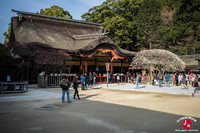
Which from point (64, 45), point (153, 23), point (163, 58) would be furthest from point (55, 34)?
point (153, 23)

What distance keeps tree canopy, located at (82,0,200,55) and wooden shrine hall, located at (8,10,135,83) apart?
9469 millimetres

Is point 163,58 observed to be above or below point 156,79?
above

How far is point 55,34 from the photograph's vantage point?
3294cm

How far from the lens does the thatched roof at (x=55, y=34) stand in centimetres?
2833

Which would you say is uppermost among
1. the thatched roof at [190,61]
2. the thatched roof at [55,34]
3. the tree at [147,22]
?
the tree at [147,22]

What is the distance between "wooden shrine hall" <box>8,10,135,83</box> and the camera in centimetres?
2562

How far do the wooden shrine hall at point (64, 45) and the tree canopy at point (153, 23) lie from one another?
9469 millimetres

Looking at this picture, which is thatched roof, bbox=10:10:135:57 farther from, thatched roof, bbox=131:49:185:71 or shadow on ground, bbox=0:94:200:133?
shadow on ground, bbox=0:94:200:133

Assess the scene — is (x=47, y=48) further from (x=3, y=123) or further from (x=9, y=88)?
(x=3, y=123)

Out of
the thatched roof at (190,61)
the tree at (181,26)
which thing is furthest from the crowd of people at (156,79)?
the tree at (181,26)

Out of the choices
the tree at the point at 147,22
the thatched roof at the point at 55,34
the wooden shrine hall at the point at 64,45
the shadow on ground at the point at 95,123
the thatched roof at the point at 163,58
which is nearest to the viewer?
the shadow on ground at the point at 95,123

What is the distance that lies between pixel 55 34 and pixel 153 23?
24926mm

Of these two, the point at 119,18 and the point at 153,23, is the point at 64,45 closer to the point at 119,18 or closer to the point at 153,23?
the point at 119,18

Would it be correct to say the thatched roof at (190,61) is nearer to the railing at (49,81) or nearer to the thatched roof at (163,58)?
the thatched roof at (163,58)
